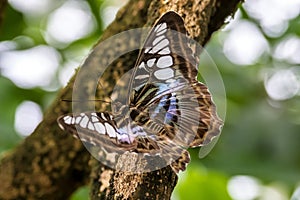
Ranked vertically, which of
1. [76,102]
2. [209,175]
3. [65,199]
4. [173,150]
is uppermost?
[173,150]

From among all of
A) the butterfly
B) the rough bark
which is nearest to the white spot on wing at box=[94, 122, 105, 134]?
the butterfly

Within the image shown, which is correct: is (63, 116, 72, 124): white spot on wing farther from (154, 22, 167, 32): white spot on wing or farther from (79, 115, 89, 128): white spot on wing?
(154, 22, 167, 32): white spot on wing

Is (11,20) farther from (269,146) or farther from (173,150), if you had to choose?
(173,150)

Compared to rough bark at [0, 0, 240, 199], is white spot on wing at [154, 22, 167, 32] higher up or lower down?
higher up

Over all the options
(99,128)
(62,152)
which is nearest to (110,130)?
(99,128)

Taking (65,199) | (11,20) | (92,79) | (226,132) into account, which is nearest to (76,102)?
(92,79)

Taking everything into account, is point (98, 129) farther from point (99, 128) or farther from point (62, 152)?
point (62, 152)

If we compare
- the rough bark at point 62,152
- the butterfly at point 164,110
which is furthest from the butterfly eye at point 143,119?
the rough bark at point 62,152
